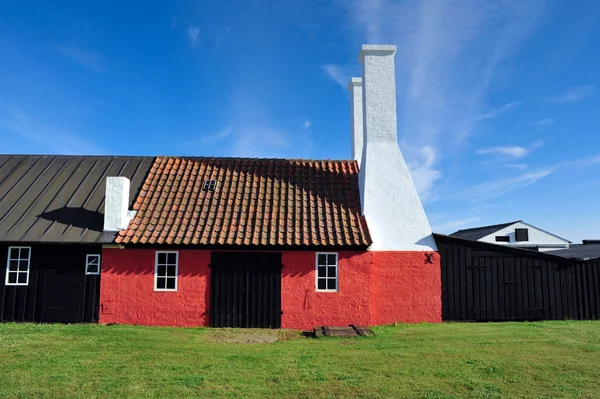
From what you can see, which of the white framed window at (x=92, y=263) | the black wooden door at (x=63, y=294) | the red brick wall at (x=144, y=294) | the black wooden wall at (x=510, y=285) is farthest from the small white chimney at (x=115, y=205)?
the black wooden wall at (x=510, y=285)

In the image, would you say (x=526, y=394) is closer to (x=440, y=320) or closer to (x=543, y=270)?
(x=440, y=320)

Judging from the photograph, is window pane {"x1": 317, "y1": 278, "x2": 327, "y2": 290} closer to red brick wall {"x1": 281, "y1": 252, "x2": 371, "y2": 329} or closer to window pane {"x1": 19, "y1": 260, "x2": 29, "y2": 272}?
red brick wall {"x1": 281, "y1": 252, "x2": 371, "y2": 329}

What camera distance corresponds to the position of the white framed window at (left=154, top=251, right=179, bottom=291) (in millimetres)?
13367

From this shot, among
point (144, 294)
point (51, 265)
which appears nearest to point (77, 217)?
point (51, 265)

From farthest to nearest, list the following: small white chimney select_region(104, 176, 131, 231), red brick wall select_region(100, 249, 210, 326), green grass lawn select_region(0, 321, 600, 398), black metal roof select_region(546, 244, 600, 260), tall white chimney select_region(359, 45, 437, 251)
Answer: black metal roof select_region(546, 244, 600, 260) < tall white chimney select_region(359, 45, 437, 251) < small white chimney select_region(104, 176, 131, 231) < red brick wall select_region(100, 249, 210, 326) < green grass lawn select_region(0, 321, 600, 398)

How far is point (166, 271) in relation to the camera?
44.1 feet

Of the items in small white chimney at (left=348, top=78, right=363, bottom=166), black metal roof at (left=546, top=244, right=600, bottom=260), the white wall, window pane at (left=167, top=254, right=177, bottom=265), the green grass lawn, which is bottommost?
the green grass lawn

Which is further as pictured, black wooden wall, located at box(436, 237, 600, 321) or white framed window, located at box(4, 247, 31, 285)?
black wooden wall, located at box(436, 237, 600, 321)

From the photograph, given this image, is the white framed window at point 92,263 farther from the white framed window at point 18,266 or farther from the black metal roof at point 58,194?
the white framed window at point 18,266

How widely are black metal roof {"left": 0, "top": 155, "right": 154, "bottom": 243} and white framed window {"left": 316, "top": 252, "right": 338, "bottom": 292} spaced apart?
6363 mm

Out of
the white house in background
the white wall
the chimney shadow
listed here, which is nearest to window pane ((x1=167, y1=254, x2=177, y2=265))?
the chimney shadow

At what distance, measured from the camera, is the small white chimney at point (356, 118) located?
17.9 metres

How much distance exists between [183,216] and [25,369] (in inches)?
272

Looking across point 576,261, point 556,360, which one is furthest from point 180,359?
point 576,261
